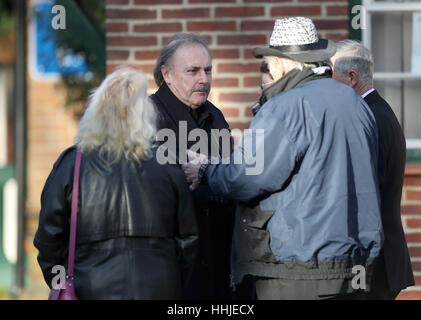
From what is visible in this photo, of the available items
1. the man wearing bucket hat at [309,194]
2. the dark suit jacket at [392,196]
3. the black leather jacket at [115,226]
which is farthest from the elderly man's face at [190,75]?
the dark suit jacket at [392,196]

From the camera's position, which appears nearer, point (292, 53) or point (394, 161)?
point (292, 53)

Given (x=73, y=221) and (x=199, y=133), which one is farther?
(x=199, y=133)

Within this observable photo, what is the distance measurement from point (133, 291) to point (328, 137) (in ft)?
3.41

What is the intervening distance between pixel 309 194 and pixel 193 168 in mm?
657

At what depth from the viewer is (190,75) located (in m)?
4.09

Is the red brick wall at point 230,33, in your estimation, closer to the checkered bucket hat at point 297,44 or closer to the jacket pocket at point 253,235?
the checkered bucket hat at point 297,44

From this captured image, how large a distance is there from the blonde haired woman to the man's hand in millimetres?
289

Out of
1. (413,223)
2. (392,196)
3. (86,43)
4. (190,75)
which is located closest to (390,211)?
(392,196)

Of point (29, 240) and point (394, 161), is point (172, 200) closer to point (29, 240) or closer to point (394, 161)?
point (394, 161)

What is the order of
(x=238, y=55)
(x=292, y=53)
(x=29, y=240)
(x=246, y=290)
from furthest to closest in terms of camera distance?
(x=29, y=240), (x=238, y=55), (x=246, y=290), (x=292, y=53)

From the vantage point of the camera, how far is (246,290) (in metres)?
3.92

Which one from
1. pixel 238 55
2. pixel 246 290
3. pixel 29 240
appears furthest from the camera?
pixel 29 240

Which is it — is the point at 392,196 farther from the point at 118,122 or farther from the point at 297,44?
the point at 118,122
